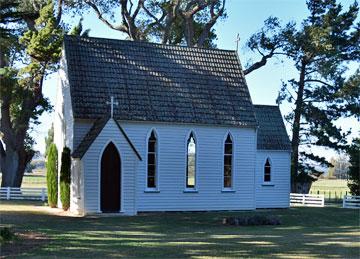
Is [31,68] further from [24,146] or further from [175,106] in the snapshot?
[175,106]

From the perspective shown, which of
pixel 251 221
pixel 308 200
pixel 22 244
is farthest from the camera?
pixel 308 200

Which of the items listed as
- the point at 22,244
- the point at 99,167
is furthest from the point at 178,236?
the point at 99,167

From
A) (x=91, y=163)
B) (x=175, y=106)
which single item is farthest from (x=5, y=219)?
(x=175, y=106)

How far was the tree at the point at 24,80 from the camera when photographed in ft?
141

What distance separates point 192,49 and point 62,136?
9687 millimetres

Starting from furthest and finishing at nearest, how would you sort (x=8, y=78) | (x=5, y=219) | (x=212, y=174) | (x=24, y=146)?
(x=24, y=146)
(x=8, y=78)
(x=212, y=174)
(x=5, y=219)

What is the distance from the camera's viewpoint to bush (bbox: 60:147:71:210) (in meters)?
32.8

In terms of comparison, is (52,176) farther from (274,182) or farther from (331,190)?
(331,190)

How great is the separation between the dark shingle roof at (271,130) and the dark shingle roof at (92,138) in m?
11.0

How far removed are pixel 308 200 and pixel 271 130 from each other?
809cm

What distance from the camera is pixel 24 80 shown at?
45812mm

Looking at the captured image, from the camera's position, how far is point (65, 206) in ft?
108

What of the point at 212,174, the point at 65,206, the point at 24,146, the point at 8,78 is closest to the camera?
the point at 65,206

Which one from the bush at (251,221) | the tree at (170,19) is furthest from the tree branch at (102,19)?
the bush at (251,221)
